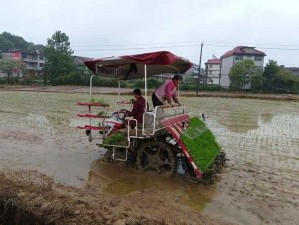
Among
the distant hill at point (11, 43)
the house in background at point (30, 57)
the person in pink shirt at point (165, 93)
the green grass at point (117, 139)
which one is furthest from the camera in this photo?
the distant hill at point (11, 43)

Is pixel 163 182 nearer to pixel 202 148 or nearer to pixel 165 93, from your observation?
pixel 202 148

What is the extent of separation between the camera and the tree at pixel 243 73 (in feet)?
164

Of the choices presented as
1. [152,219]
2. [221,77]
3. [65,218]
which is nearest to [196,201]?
[152,219]

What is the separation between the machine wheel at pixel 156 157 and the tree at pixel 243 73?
147ft

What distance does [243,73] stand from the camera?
5012 cm

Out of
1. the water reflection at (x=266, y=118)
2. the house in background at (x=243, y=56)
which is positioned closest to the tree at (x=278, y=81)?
the house in background at (x=243, y=56)

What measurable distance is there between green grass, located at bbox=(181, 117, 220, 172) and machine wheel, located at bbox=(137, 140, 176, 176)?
47 cm

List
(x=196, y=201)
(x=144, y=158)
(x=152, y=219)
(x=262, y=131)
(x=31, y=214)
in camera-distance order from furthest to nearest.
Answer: (x=262, y=131) < (x=144, y=158) < (x=196, y=201) < (x=31, y=214) < (x=152, y=219)

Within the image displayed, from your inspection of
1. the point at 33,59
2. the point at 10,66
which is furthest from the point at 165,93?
the point at 33,59

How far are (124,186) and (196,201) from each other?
1.50m

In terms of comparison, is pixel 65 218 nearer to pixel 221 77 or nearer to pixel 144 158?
pixel 144 158

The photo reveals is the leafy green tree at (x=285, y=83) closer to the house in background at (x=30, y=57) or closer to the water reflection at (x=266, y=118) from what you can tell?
the water reflection at (x=266, y=118)

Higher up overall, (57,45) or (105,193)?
(57,45)

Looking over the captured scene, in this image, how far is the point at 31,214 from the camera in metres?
5.19
